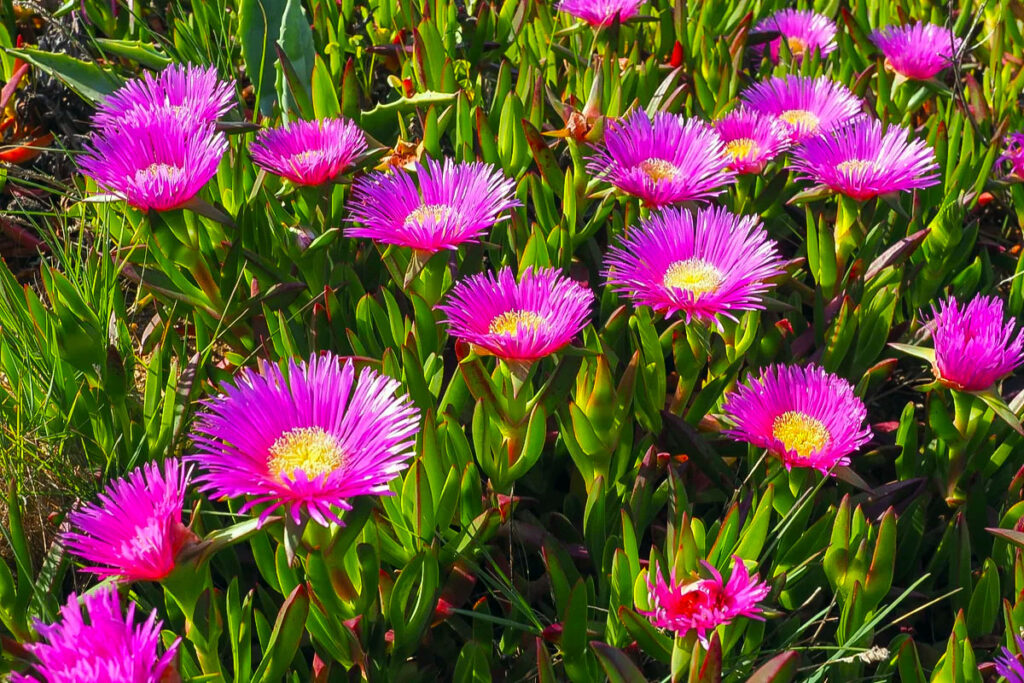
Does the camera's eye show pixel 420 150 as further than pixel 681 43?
No

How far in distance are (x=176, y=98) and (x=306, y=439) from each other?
730 mm

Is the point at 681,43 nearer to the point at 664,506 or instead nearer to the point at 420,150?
the point at 420,150

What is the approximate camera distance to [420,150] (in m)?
1.37

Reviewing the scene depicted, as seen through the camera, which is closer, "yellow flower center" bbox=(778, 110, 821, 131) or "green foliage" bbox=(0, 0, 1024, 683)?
"green foliage" bbox=(0, 0, 1024, 683)

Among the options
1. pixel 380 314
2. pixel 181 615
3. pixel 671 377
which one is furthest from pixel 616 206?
pixel 181 615

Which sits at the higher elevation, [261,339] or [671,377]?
[261,339]

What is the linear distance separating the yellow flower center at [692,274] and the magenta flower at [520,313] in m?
0.18

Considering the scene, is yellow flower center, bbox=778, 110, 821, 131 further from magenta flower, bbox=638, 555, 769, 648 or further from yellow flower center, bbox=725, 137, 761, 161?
magenta flower, bbox=638, 555, 769, 648

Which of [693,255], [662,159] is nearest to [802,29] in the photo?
[662,159]

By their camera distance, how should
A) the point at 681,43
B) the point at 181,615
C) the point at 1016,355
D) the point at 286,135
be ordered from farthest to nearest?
the point at 681,43, the point at 286,135, the point at 1016,355, the point at 181,615

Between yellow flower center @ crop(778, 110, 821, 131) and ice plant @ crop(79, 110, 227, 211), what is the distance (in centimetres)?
89

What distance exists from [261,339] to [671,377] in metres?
0.57

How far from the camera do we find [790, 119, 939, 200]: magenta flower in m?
1.28

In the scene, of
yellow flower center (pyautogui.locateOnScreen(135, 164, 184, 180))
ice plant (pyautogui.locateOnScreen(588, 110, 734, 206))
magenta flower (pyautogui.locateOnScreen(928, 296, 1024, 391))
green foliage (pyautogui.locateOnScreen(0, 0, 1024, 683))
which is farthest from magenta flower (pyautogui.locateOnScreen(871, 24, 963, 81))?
yellow flower center (pyautogui.locateOnScreen(135, 164, 184, 180))
